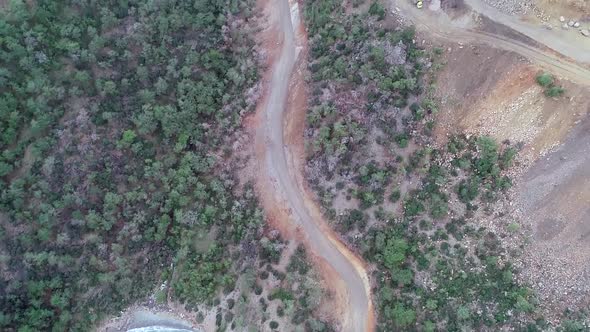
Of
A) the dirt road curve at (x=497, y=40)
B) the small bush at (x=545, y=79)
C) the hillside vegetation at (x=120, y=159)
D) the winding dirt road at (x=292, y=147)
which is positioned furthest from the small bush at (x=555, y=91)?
the hillside vegetation at (x=120, y=159)

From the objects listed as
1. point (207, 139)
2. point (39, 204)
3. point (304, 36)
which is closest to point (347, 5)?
point (304, 36)

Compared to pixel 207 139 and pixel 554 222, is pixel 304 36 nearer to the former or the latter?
pixel 207 139

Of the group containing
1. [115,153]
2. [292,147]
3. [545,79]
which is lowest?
[115,153]

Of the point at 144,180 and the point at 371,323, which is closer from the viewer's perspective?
the point at 371,323

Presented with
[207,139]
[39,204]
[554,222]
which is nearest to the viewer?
[554,222]

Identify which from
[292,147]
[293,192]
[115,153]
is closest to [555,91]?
[292,147]

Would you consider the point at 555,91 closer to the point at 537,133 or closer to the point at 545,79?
the point at 545,79

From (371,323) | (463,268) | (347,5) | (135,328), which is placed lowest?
(135,328)
